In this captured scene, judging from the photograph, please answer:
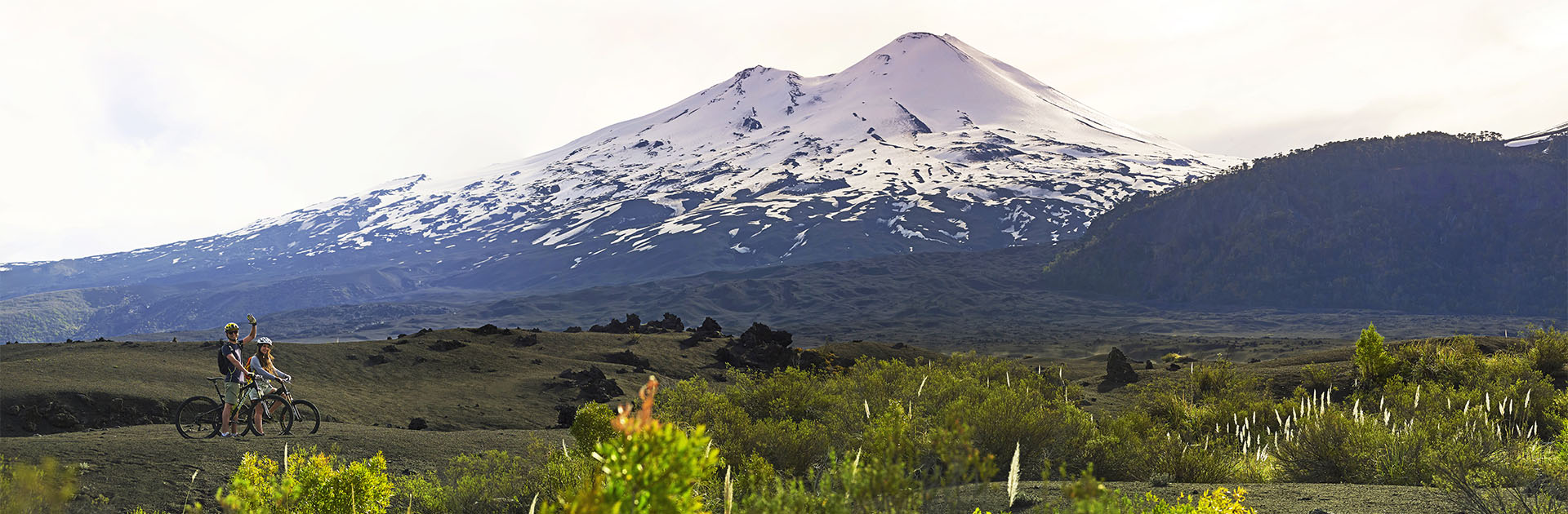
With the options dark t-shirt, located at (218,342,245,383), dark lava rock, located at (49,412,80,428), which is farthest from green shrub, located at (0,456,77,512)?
dark lava rock, located at (49,412,80,428)

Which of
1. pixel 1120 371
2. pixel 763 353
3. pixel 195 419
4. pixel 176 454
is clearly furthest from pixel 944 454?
pixel 763 353

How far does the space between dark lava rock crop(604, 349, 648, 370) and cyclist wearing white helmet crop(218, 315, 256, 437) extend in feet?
53.6

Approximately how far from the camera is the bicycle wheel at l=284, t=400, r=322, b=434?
1191 centimetres

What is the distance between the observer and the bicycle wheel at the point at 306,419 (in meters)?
11.9

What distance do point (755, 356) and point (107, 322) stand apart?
679ft

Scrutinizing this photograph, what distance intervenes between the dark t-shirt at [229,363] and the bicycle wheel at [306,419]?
78 cm

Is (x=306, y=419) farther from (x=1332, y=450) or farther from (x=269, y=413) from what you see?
(x=1332, y=450)

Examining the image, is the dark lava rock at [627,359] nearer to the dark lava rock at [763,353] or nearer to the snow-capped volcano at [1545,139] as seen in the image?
the dark lava rock at [763,353]

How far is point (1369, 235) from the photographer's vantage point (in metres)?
87.8

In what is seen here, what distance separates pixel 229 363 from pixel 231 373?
0.92 feet

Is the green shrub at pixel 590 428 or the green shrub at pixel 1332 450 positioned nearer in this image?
the green shrub at pixel 590 428

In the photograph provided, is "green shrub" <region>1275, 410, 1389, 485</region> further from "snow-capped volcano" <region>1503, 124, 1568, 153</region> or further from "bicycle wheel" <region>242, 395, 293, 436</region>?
"snow-capped volcano" <region>1503, 124, 1568, 153</region>

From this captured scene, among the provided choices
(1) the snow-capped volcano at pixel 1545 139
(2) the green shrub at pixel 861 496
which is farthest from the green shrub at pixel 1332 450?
(1) the snow-capped volcano at pixel 1545 139

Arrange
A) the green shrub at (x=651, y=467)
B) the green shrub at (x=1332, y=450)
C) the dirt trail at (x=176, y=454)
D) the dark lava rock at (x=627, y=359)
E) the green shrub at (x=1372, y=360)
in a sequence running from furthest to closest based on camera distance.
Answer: the dark lava rock at (x=627, y=359) → the green shrub at (x=1372, y=360) → the dirt trail at (x=176, y=454) → the green shrub at (x=1332, y=450) → the green shrub at (x=651, y=467)
